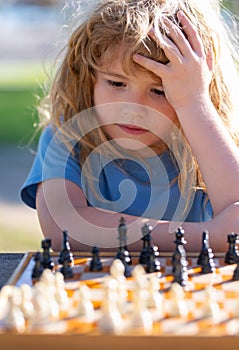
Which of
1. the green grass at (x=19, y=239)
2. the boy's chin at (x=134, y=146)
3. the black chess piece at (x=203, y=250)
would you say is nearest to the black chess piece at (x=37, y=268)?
the black chess piece at (x=203, y=250)

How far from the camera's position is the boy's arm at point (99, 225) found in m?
2.08

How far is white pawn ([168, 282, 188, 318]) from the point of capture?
1439mm

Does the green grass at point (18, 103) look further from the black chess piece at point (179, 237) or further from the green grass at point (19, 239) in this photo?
the black chess piece at point (179, 237)

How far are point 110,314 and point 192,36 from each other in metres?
1.21

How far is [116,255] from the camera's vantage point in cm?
186

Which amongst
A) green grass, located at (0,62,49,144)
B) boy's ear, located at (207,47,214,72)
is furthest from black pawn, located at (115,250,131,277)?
green grass, located at (0,62,49,144)

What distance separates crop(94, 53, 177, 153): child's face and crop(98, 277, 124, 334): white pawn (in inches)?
35.4

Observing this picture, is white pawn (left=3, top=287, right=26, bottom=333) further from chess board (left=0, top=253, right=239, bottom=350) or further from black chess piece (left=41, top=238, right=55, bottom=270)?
black chess piece (left=41, top=238, right=55, bottom=270)

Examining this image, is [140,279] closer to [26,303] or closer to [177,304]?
[177,304]

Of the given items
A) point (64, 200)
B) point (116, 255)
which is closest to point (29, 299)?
point (116, 255)

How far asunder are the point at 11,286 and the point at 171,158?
1.07 m

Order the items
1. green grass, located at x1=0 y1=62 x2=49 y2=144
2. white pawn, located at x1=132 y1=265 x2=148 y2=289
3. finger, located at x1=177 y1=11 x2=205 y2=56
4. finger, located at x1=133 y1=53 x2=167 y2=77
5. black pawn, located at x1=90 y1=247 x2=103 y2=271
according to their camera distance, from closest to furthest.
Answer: white pawn, located at x1=132 y1=265 x2=148 y2=289
black pawn, located at x1=90 y1=247 x2=103 y2=271
finger, located at x1=133 y1=53 x2=167 y2=77
finger, located at x1=177 y1=11 x2=205 y2=56
green grass, located at x1=0 y1=62 x2=49 y2=144

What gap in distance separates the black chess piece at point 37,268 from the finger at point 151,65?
68 centimetres

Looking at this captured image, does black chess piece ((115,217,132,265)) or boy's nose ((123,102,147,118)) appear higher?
boy's nose ((123,102,147,118))
